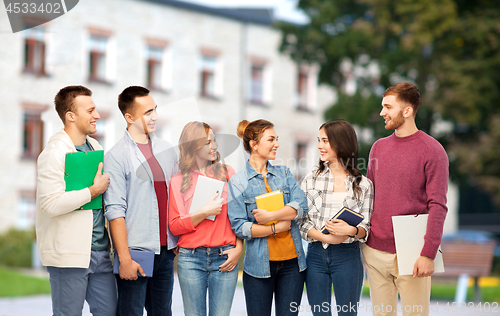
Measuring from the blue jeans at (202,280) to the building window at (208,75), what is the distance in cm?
1788

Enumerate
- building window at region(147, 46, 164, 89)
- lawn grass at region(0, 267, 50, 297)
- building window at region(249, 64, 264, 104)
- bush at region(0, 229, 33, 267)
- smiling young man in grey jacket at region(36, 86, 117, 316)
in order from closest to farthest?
1. smiling young man in grey jacket at region(36, 86, 117, 316)
2. lawn grass at region(0, 267, 50, 297)
3. bush at region(0, 229, 33, 267)
4. building window at region(147, 46, 164, 89)
5. building window at region(249, 64, 264, 104)

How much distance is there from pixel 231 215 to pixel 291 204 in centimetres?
40

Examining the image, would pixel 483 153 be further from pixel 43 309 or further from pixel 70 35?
pixel 70 35

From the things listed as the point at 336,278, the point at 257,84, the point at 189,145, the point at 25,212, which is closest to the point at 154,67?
the point at 257,84

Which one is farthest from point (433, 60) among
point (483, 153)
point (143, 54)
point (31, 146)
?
point (31, 146)

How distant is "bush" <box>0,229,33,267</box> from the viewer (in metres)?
16.2

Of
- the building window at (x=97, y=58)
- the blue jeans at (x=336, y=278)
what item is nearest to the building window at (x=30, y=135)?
Result: the building window at (x=97, y=58)

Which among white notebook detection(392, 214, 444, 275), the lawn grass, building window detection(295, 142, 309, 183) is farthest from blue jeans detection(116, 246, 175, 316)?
building window detection(295, 142, 309, 183)

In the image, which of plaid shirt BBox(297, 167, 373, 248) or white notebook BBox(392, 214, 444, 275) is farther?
plaid shirt BBox(297, 167, 373, 248)

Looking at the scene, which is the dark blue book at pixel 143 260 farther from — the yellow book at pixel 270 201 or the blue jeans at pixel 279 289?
the yellow book at pixel 270 201

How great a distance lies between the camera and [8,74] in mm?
17969

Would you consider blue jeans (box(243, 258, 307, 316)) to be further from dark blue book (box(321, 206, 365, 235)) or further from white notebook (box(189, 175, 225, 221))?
white notebook (box(189, 175, 225, 221))

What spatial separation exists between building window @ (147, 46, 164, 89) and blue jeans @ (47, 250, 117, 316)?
17.0 metres

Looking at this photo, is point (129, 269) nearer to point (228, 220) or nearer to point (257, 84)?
point (228, 220)
